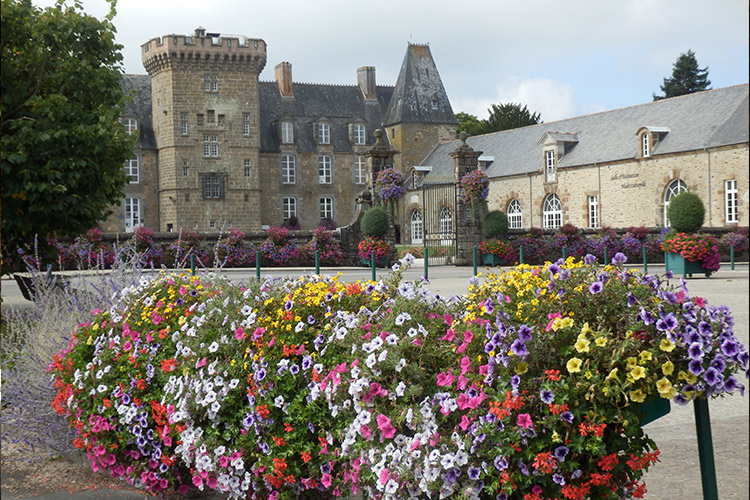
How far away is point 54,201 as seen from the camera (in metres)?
8.69

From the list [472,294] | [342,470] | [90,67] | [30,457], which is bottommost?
[30,457]

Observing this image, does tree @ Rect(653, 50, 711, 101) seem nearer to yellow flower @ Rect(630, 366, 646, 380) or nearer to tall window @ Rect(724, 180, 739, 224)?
tall window @ Rect(724, 180, 739, 224)

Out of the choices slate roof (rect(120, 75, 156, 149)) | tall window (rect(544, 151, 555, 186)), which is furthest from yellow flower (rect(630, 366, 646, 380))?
slate roof (rect(120, 75, 156, 149))

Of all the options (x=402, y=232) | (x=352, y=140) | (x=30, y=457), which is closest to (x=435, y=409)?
(x=30, y=457)

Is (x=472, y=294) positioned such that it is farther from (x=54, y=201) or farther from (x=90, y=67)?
(x=90, y=67)

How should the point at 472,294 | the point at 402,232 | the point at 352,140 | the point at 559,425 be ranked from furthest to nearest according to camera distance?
the point at 352,140 → the point at 402,232 → the point at 472,294 → the point at 559,425

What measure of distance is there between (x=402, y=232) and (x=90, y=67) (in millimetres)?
38317

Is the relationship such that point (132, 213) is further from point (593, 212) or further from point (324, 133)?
point (593, 212)

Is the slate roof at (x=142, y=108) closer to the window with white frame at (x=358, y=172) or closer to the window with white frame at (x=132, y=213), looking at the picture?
the window with white frame at (x=132, y=213)

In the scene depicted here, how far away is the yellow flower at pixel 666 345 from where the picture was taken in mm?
2836

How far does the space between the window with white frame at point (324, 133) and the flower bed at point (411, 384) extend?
166 ft

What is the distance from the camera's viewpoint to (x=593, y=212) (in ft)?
129

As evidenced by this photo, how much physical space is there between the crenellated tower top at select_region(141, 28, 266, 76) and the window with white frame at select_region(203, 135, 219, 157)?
456cm

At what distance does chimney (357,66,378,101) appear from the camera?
57719 mm
